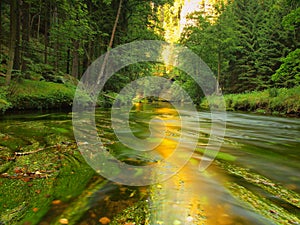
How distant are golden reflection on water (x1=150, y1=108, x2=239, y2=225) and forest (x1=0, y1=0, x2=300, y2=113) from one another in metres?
7.44

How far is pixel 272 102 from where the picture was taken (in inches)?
623

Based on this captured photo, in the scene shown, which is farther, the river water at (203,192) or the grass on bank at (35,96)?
the grass on bank at (35,96)

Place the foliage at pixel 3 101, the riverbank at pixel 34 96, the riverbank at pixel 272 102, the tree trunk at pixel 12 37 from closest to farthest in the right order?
the foliage at pixel 3 101 < the riverbank at pixel 34 96 < the tree trunk at pixel 12 37 < the riverbank at pixel 272 102

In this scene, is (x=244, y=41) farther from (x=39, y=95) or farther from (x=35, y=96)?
(x=35, y=96)

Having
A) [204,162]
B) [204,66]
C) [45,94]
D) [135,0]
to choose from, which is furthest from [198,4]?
[204,162]

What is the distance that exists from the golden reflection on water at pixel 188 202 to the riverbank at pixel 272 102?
1331 cm

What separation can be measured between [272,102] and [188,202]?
641 inches

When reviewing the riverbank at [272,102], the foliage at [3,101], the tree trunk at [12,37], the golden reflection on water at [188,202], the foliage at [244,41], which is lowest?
the golden reflection on water at [188,202]

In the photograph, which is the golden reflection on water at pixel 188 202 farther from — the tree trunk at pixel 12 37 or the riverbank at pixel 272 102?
the riverbank at pixel 272 102

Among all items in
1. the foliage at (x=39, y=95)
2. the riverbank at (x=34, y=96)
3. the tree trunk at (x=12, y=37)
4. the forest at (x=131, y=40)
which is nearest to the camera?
the riverbank at (x=34, y=96)

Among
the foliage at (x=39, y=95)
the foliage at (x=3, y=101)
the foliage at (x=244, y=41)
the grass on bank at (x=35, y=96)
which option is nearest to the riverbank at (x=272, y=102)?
the foliage at (x=244, y=41)

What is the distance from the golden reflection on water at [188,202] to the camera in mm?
1905

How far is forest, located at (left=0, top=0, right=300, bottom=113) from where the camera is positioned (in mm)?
10273

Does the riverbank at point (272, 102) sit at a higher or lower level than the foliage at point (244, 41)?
lower
